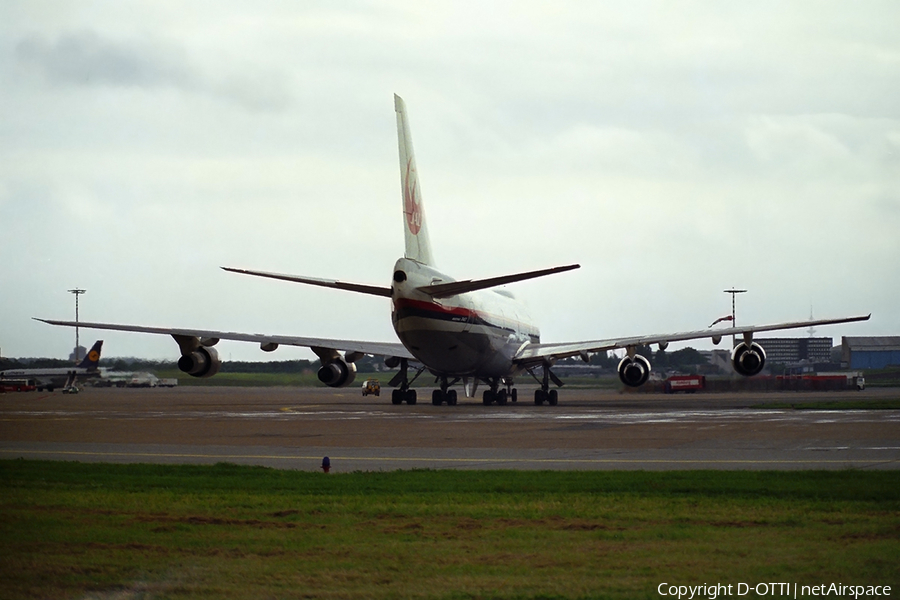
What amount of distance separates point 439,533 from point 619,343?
1572 inches

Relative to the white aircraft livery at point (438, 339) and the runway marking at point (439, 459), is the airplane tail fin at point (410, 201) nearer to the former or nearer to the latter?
the white aircraft livery at point (438, 339)

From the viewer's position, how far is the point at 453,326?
46188 mm

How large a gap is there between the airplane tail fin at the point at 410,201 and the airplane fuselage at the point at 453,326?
1.43 meters

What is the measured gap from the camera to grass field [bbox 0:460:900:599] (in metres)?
8.58

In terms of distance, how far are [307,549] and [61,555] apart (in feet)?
7.41

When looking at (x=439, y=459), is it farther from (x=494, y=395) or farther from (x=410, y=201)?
(x=494, y=395)

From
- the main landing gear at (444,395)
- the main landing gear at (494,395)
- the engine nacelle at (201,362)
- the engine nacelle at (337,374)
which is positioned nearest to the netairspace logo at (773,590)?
the engine nacelle at (201,362)

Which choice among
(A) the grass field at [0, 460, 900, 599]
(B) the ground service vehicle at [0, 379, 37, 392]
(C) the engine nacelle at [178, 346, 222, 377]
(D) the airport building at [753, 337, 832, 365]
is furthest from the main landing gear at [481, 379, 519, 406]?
(D) the airport building at [753, 337, 832, 365]

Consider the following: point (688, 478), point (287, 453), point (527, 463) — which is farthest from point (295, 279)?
point (688, 478)

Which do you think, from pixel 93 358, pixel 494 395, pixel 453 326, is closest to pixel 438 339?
pixel 453 326

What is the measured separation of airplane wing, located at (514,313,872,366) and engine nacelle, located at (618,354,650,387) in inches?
50.0

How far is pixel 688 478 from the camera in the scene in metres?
15.6

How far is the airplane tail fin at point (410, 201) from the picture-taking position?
45750mm

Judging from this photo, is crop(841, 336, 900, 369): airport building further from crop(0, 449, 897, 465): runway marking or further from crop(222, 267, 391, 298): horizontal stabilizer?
crop(0, 449, 897, 465): runway marking
